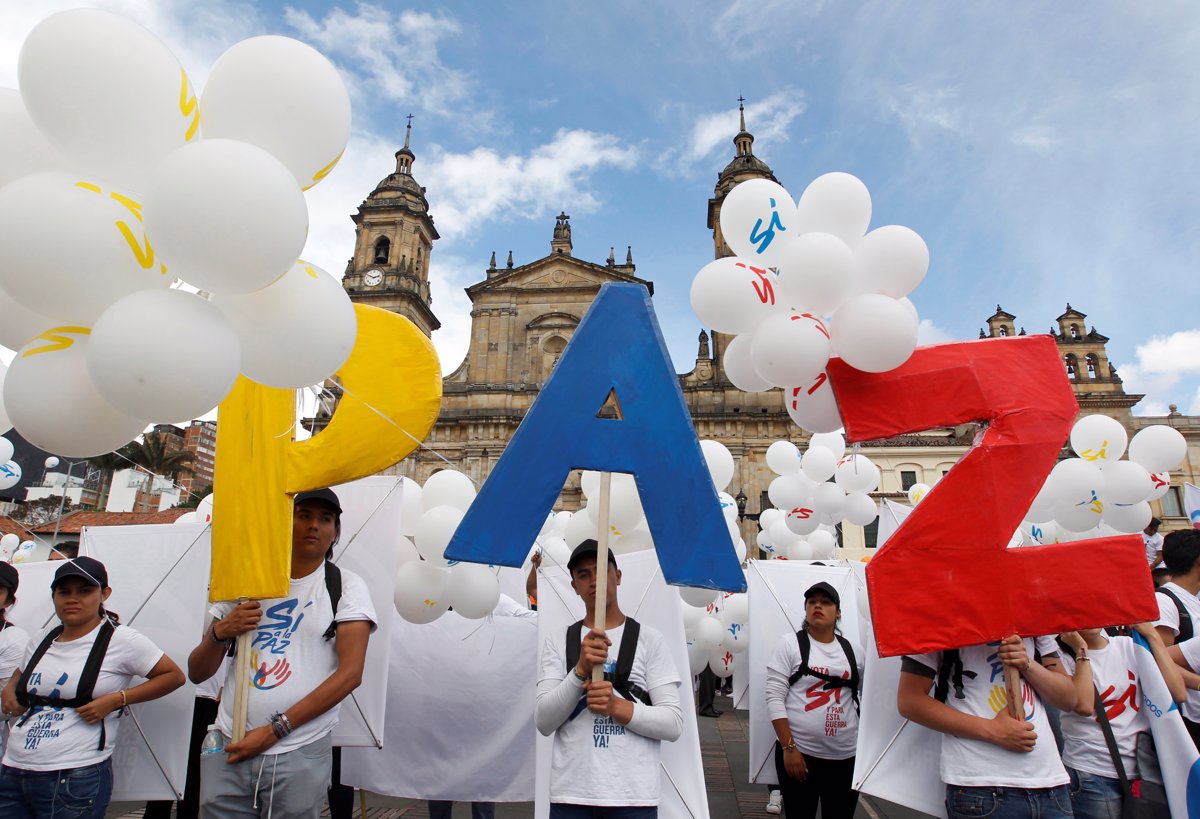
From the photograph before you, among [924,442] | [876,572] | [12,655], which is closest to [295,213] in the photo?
[876,572]

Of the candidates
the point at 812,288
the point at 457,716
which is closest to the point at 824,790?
the point at 457,716

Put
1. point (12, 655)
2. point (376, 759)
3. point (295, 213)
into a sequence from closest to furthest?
point (295, 213) < point (12, 655) < point (376, 759)

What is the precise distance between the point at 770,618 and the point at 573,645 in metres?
2.63

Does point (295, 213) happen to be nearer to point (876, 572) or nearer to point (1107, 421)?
point (876, 572)

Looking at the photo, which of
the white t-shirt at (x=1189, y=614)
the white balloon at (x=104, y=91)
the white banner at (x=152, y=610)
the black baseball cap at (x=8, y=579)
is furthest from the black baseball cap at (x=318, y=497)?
the white t-shirt at (x=1189, y=614)

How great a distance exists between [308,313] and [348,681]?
1368mm

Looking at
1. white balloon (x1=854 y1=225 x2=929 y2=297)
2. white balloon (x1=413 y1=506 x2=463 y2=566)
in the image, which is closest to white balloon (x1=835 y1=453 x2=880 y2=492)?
white balloon (x1=854 y1=225 x2=929 y2=297)

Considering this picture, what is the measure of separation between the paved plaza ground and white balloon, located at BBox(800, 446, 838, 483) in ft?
9.30

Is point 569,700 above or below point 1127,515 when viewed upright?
below

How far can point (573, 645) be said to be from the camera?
248 centimetres

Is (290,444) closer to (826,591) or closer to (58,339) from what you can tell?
(58,339)

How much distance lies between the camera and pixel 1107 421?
203 inches

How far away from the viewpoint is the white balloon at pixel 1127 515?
4.91 meters

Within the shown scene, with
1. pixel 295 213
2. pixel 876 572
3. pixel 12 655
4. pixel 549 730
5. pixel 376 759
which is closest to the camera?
pixel 295 213
